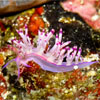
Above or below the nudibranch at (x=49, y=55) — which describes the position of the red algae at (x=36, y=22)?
above

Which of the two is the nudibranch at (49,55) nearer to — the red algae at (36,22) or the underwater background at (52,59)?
the underwater background at (52,59)

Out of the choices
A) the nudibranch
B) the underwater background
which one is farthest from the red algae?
the nudibranch

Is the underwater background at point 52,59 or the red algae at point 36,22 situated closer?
the underwater background at point 52,59

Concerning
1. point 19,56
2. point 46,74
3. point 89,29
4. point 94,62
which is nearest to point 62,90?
point 46,74

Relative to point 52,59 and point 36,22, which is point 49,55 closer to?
point 52,59

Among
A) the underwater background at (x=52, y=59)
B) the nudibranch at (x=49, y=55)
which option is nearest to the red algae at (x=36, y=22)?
the underwater background at (x=52, y=59)

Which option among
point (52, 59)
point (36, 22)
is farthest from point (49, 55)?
point (36, 22)

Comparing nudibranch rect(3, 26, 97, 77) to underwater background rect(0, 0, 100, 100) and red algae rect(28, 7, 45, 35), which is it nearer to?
underwater background rect(0, 0, 100, 100)

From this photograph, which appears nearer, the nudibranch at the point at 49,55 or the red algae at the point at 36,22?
the nudibranch at the point at 49,55

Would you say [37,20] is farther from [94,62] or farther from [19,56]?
[94,62]
